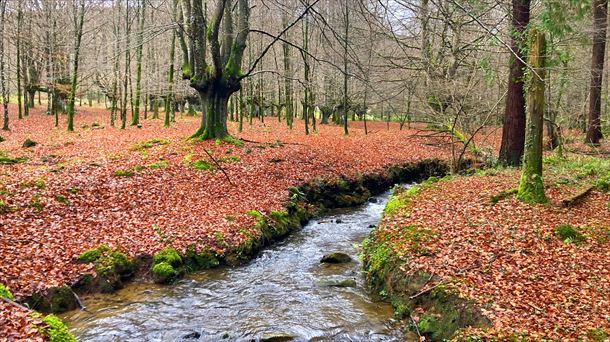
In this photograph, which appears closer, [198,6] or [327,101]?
[198,6]

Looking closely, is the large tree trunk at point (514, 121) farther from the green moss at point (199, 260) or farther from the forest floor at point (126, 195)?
the green moss at point (199, 260)

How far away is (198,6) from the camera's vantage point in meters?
15.6

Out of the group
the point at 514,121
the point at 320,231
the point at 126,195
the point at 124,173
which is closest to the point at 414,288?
the point at 320,231

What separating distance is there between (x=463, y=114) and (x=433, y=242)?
34.8 ft

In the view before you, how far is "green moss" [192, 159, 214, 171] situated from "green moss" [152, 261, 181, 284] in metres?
5.89

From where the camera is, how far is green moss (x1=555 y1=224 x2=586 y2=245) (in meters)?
7.45

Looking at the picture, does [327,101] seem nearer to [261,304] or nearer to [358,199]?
[358,199]

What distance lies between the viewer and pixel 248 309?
748 cm

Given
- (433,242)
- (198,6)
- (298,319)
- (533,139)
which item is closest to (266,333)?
(298,319)

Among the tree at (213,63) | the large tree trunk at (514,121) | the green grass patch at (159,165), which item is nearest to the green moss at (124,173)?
the green grass patch at (159,165)

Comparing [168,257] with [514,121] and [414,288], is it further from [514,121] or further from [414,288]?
[514,121]

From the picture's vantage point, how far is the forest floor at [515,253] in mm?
5598

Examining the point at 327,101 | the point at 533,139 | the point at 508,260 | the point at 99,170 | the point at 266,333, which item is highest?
the point at 327,101

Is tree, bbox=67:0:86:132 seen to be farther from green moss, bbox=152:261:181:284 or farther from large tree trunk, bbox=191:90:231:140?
green moss, bbox=152:261:181:284
